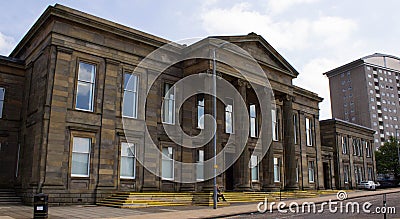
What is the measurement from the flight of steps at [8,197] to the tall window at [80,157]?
408 cm

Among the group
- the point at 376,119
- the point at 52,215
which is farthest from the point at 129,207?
the point at 376,119

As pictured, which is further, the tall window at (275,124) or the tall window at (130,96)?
the tall window at (275,124)

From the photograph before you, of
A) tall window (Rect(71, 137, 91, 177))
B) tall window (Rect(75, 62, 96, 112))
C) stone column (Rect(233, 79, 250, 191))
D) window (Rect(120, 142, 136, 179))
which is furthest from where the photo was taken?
stone column (Rect(233, 79, 250, 191))

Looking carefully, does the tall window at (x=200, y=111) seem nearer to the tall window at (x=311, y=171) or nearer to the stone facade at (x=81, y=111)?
the stone facade at (x=81, y=111)

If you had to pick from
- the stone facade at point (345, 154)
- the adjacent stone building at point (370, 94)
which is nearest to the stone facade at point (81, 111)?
the stone facade at point (345, 154)

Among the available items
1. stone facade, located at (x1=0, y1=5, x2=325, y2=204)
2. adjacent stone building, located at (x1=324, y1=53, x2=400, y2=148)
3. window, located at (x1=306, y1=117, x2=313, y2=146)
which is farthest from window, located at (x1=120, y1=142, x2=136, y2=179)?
adjacent stone building, located at (x1=324, y1=53, x2=400, y2=148)

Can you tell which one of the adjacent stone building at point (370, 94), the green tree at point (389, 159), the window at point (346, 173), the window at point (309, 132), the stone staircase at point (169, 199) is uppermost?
the adjacent stone building at point (370, 94)

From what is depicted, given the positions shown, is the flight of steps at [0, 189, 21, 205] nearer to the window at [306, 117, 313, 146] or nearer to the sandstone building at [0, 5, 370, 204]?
the sandstone building at [0, 5, 370, 204]

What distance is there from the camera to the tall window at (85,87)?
82.6ft

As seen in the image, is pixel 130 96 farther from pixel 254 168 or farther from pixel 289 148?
pixel 289 148

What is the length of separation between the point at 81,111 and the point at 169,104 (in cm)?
753

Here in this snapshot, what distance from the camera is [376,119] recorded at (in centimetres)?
10000

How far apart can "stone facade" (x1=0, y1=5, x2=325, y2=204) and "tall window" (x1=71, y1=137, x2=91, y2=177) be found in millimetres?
Result: 195

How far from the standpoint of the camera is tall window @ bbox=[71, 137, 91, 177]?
79.0 feet
